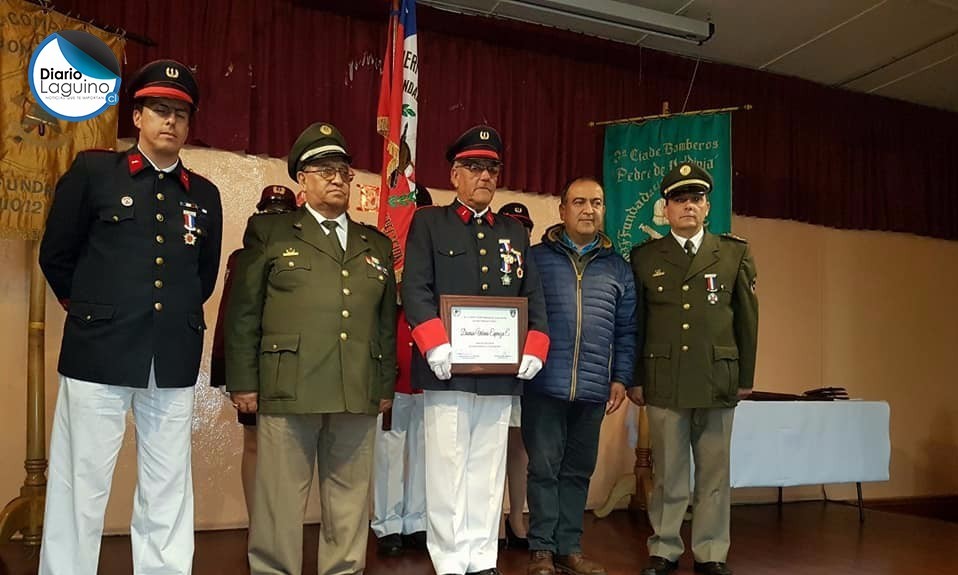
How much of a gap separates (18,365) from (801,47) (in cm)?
548

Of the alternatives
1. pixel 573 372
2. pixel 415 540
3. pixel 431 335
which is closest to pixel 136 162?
pixel 431 335

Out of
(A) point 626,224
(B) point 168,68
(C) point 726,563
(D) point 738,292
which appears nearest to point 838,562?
(C) point 726,563

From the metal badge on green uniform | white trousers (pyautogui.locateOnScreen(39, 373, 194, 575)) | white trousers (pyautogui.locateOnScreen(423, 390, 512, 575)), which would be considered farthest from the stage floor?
the metal badge on green uniform

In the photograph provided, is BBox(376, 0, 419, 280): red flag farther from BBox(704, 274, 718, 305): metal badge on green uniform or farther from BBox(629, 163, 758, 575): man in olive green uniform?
BBox(704, 274, 718, 305): metal badge on green uniform

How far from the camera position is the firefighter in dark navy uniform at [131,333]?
238 centimetres

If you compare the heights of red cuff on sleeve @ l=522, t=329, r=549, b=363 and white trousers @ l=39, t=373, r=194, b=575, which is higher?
red cuff on sleeve @ l=522, t=329, r=549, b=363

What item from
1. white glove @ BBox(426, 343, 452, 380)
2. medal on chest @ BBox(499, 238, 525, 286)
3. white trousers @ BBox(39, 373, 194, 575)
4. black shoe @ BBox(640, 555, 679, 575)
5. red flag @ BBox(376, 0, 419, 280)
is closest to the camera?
white trousers @ BBox(39, 373, 194, 575)

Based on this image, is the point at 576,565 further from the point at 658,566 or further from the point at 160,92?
the point at 160,92

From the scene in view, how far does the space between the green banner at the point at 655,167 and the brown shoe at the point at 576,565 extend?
7.92 ft

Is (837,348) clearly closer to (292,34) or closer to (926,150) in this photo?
(926,150)

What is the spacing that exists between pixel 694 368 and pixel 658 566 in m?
0.87

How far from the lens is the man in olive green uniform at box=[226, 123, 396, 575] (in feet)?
8.54

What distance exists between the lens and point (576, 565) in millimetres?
3109

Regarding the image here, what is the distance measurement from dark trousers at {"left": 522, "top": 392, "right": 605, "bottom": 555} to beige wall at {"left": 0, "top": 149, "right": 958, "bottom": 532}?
181 cm
